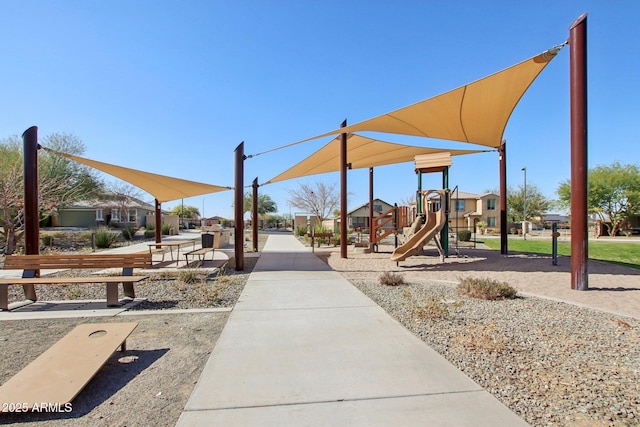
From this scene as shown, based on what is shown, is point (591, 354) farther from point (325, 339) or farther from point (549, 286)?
point (549, 286)

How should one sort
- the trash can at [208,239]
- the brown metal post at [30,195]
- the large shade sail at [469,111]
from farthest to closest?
the trash can at [208,239], the large shade sail at [469,111], the brown metal post at [30,195]

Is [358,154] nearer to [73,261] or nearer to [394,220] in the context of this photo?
[394,220]

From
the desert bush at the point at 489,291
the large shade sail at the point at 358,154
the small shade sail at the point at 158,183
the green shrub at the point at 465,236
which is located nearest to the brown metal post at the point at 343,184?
the large shade sail at the point at 358,154

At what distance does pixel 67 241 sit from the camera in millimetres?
17391

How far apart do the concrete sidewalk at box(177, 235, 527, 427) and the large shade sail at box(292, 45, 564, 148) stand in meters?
5.94

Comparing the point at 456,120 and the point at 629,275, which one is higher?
the point at 456,120

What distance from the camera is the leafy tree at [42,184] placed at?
1243cm

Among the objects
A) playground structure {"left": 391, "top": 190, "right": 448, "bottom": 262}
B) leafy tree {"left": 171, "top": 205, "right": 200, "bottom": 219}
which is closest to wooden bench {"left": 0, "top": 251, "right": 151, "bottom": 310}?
playground structure {"left": 391, "top": 190, "right": 448, "bottom": 262}

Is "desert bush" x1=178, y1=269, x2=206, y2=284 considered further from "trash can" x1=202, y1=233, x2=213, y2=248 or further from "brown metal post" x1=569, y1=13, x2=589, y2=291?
"brown metal post" x1=569, y1=13, x2=589, y2=291

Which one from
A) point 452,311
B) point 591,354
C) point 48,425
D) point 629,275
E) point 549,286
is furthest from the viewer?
point 629,275

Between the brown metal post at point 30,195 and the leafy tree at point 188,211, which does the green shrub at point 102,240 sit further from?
the leafy tree at point 188,211

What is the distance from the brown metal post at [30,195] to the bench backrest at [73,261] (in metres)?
0.65

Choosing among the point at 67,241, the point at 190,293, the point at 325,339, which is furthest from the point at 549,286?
the point at 67,241

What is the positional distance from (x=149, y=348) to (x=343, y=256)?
343 inches
